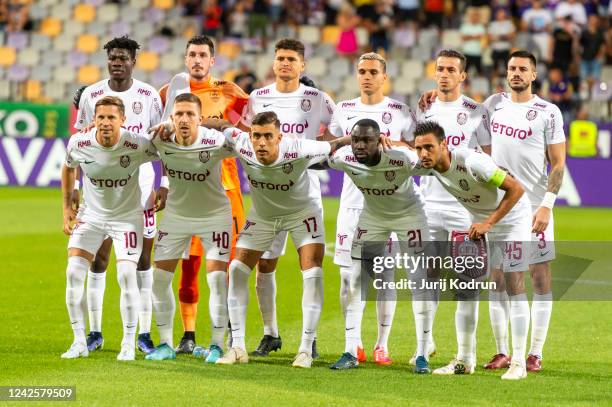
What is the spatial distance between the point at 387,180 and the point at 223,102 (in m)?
2.11

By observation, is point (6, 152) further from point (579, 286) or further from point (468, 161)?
point (468, 161)

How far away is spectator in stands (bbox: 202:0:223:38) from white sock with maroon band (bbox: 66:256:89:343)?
1813 cm

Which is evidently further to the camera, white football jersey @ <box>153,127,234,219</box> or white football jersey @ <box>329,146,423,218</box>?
white football jersey @ <box>153,127,234,219</box>

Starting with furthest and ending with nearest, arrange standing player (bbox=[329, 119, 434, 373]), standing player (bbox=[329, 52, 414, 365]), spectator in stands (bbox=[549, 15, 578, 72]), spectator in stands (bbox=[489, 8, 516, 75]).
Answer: spectator in stands (bbox=[489, 8, 516, 75])
spectator in stands (bbox=[549, 15, 578, 72])
standing player (bbox=[329, 52, 414, 365])
standing player (bbox=[329, 119, 434, 373])

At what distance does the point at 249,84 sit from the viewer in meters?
23.2

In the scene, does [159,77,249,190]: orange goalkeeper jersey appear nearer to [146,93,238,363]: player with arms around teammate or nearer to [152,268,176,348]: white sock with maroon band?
[146,93,238,363]: player with arms around teammate

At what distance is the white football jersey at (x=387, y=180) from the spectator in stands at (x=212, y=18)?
720 inches

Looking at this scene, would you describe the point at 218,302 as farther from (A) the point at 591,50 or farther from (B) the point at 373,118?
(A) the point at 591,50

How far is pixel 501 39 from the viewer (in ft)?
84.0

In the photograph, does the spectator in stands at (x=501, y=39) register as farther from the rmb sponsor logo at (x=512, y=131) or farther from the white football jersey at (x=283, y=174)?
the white football jersey at (x=283, y=174)

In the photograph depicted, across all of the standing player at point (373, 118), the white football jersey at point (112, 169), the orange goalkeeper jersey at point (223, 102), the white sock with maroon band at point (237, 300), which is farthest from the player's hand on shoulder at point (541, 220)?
the white football jersey at point (112, 169)

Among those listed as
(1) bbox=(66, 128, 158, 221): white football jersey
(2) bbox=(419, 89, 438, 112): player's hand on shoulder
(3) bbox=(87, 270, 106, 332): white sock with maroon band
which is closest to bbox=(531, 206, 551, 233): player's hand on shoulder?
(2) bbox=(419, 89, 438, 112): player's hand on shoulder

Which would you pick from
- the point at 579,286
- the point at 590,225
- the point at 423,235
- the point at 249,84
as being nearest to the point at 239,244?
the point at 423,235

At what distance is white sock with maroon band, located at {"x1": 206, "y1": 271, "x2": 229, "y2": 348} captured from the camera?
9.93m
